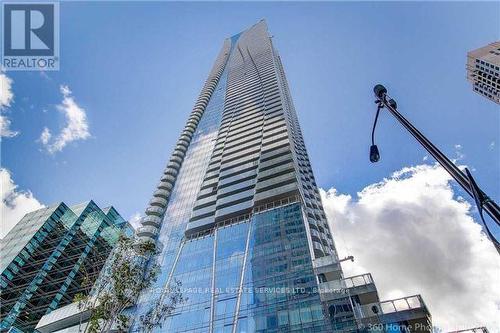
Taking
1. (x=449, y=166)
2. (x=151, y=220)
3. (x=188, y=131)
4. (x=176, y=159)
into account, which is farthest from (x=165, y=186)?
(x=449, y=166)

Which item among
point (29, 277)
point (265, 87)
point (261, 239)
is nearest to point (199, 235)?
point (261, 239)

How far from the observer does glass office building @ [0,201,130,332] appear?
50.5m

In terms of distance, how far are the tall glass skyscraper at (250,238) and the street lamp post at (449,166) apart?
24.6m

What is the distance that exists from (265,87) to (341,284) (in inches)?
2653

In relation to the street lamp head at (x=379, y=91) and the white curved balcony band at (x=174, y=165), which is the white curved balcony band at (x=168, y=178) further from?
the street lamp head at (x=379, y=91)

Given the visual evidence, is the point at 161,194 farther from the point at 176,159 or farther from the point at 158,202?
the point at 176,159

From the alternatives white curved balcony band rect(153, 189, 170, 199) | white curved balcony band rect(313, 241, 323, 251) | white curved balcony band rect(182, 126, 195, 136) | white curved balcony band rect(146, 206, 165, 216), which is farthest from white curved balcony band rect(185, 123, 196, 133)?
white curved balcony band rect(313, 241, 323, 251)

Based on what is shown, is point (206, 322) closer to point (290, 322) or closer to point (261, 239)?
point (290, 322)

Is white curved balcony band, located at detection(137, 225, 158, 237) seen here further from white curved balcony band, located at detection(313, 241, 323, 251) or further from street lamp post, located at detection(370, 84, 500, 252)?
street lamp post, located at detection(370, 84, 500, 252)

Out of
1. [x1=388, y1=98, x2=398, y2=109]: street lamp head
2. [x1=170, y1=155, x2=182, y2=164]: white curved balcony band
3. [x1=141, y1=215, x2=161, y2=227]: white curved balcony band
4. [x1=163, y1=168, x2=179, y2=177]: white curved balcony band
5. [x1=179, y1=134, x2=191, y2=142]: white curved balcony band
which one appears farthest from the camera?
[x1=179, y1=134, x2=191, y2=142]: white curved balcony band

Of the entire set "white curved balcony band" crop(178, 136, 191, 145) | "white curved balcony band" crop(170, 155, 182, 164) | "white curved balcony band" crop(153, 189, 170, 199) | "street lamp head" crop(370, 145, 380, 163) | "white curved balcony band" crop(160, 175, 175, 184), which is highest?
"white curved balcony band" crop(178, 136, 191, 145)

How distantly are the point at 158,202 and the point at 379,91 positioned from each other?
59.6 meters

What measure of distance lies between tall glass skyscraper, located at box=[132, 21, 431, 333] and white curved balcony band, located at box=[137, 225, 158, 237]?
18 centimetres

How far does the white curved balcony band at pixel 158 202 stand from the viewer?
205 ft
